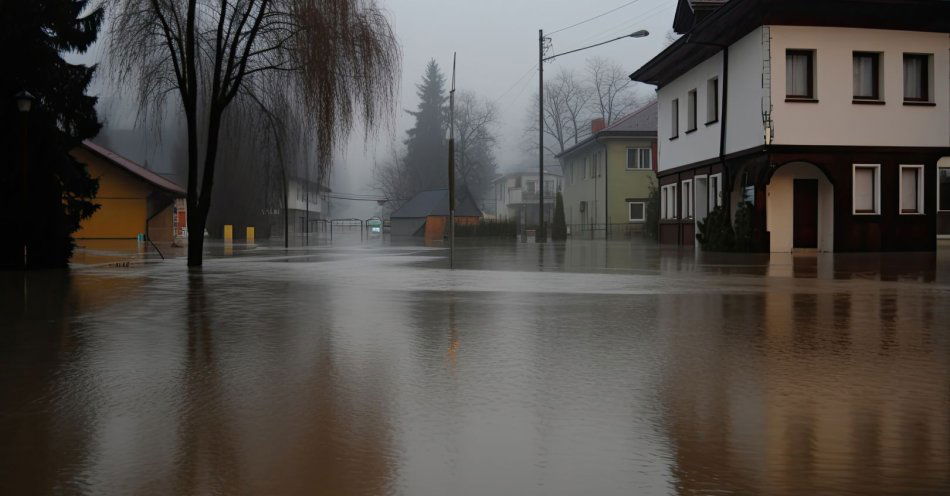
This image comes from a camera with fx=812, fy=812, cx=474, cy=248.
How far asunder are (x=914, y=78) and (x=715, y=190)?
7.74 m

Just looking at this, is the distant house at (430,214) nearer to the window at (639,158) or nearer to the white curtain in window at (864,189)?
the window at (639,158)

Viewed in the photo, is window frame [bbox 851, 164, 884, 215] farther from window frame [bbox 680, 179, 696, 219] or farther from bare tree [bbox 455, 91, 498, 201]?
bare tree [bbox 455, 91, 498, 201]

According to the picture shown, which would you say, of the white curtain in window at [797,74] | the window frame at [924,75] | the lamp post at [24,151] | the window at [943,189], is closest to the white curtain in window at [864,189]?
the window frame at [924,75]

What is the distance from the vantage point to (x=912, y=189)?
92.5ft

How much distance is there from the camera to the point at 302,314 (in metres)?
10.5

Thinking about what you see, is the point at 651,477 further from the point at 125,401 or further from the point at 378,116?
the point at 378,116

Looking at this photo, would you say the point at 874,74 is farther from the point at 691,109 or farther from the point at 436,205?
the point at 436,205

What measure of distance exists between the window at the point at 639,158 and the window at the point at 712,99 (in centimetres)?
2366

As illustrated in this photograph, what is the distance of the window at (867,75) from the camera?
27.6m

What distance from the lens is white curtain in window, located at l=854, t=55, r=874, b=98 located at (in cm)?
2758

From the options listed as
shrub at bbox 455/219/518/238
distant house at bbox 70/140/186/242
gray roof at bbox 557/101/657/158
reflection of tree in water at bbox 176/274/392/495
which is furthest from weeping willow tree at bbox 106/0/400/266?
shrub at bbox 455/219/518/238

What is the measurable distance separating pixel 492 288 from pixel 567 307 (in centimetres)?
343

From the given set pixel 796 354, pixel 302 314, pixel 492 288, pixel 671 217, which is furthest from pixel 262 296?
pixel 671 217

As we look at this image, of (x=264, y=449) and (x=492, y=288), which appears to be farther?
(x=492, y=288)
